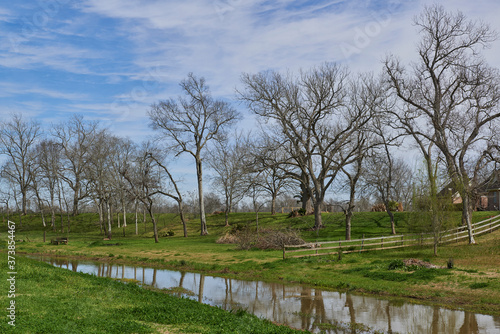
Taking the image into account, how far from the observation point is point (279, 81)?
39688mm

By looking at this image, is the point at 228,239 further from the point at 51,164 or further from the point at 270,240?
the point at 51,164

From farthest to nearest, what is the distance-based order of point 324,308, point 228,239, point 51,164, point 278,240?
point 51,164, point 228,239, point 278,240, point 324,308

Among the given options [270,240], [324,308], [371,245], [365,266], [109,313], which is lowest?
[324,308]

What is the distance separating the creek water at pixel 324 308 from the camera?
39.4ft

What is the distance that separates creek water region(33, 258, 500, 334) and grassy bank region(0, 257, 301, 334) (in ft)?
6.76

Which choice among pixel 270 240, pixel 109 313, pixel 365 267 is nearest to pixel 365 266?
pixel 365 267

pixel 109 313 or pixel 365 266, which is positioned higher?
pixel 109 313

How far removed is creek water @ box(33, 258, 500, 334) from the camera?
1202 cm

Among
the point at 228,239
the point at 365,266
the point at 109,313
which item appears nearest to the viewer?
the point at 109,313

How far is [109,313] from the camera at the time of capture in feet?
36.7

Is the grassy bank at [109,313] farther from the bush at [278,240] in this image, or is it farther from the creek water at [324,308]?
the bush at [278,240]

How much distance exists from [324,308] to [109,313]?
7236mm

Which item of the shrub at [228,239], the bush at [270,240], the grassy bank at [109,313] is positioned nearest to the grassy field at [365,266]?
the bush at [270,240]

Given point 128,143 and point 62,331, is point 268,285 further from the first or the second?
point 128,143
